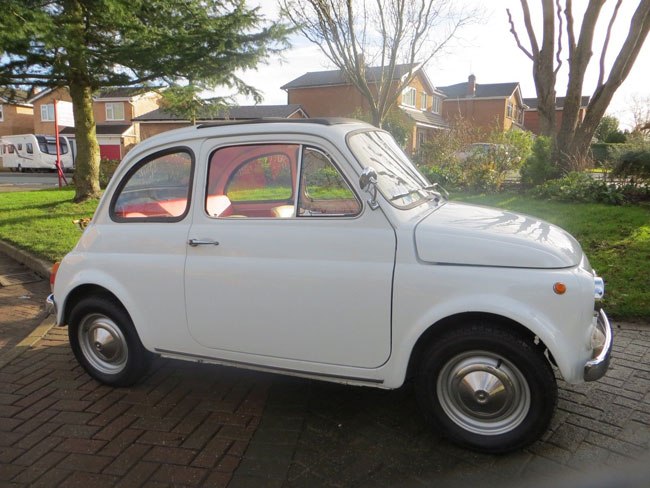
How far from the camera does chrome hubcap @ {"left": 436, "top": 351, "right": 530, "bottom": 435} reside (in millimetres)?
2820

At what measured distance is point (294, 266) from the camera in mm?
3125

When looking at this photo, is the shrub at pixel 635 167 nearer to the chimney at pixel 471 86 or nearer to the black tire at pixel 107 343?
the black tire at pixel 107 343

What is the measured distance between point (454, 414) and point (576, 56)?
1198 cm

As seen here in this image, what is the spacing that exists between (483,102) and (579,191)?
40.3 m

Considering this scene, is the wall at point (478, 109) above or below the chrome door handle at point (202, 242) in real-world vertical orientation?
above

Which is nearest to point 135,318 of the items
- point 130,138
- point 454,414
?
point 454,414

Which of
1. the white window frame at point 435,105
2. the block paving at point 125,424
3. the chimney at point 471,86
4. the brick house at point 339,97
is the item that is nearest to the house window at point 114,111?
the brick house at point 339,97

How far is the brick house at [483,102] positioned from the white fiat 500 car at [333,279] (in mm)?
45312

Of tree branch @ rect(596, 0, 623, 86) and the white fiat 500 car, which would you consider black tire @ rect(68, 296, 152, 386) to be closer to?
the white fiat 500 car

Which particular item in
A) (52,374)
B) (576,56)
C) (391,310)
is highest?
(576,56)

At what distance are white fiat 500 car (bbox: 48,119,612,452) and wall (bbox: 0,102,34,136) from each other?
168 feet

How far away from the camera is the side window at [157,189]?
3592 mm

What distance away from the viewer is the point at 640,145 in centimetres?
1196

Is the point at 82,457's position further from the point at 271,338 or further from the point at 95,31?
the point at 95,31
